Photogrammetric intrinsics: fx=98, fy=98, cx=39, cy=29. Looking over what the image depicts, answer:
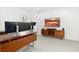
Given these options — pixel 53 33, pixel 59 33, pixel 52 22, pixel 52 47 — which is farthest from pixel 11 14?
pixel 52 47

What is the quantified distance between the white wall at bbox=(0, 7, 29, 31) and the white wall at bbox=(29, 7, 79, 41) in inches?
50.3

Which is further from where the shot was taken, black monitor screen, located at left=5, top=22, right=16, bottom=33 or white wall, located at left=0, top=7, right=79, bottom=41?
white wall, located at left=0, top=7, right=79, bottom=41

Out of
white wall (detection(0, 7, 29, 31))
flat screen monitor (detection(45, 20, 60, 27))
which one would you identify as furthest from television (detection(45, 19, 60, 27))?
white wall (detection(0, 7, 29, 31))

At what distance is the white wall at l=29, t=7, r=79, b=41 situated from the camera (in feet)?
20.1

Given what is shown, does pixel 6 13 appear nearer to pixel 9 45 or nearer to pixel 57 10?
pixel 57 10

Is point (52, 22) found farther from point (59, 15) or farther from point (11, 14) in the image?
point (11, 14)

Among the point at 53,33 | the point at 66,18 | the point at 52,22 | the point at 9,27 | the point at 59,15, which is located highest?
the point at 59,15

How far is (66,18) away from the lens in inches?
251

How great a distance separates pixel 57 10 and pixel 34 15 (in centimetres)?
156

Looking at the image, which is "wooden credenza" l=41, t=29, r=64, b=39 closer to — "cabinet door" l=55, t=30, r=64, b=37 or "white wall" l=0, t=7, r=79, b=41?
"cabinet door" l=55, t=30, r=64, b=37

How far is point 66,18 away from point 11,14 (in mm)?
3607

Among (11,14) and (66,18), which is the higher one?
(11,14)

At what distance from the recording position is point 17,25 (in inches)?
129
